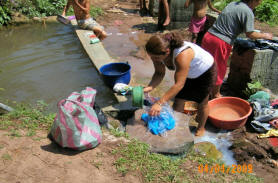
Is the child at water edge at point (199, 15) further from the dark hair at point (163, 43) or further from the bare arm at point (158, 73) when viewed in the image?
the dark hair at point (163, 43)

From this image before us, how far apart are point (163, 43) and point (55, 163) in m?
1.69

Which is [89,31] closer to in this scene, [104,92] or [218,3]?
[104,92]

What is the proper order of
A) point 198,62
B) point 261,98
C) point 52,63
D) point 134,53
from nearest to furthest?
point 198,62, point 261,98, point 52,63, point 134,53

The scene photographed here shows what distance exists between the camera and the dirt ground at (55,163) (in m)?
2.44

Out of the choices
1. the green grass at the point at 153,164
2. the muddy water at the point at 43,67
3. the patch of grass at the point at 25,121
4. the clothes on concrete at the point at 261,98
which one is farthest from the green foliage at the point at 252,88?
the patch of grass at the point at 25,121

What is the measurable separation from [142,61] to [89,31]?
219 cm

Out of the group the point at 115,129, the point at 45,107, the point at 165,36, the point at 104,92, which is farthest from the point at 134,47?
the point at 165,36

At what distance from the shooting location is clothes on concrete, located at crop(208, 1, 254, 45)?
11.5 feet

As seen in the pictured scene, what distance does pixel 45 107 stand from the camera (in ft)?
14.7

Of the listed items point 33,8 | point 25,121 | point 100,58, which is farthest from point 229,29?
point 33,8

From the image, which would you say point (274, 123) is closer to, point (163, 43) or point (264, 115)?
point (264, 115)

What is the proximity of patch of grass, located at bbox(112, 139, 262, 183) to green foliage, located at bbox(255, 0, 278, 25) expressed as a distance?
7.02 m

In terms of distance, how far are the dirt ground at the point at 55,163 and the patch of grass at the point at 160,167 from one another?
0.33 ft

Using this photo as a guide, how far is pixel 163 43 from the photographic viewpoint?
254 centimetres
